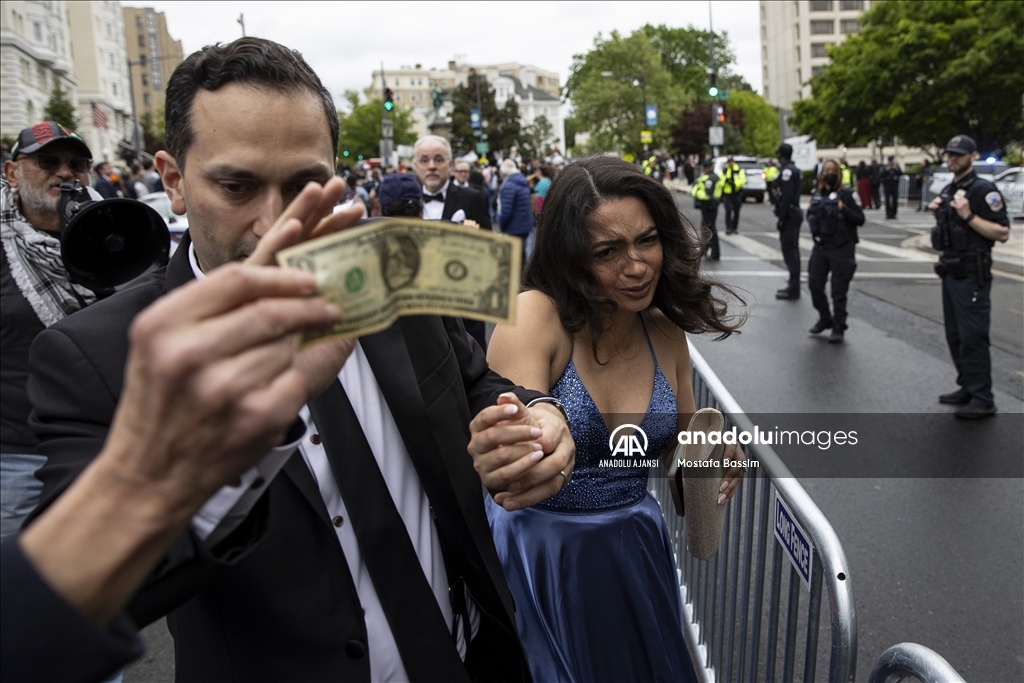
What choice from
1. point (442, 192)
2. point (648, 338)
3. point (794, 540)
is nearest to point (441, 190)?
point (442, 192)

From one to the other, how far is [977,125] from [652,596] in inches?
1546

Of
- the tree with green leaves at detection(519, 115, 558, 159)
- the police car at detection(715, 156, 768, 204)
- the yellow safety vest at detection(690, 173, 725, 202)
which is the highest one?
the tree with green leaves at detection(519, 115, 558, 159)

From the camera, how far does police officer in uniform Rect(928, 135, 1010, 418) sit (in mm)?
6965

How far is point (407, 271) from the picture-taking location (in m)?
1.10

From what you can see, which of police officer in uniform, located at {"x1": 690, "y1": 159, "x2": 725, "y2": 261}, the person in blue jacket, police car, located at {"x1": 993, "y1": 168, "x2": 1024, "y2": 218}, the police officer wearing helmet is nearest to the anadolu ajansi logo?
the police officer wearing helmet

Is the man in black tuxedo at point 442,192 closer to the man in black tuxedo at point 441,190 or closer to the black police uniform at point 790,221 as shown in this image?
the man in black tuxedo at point 441,190

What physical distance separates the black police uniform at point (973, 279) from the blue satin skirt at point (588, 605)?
5506mm

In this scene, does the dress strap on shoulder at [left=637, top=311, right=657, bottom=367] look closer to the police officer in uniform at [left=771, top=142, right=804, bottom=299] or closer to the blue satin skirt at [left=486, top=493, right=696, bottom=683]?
the blue satin skirt at [left=486, top=493, right=696, bottom=683]

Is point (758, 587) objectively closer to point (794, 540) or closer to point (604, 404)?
point (794, 540)

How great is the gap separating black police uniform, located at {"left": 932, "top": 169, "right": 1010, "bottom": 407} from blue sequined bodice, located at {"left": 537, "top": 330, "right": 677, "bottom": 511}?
537cm

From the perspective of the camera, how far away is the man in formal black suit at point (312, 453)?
4.67 feet

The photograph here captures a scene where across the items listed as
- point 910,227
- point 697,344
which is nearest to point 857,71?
point 910,227

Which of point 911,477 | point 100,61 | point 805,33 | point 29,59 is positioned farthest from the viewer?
point 100,61

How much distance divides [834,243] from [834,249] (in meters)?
0.07
